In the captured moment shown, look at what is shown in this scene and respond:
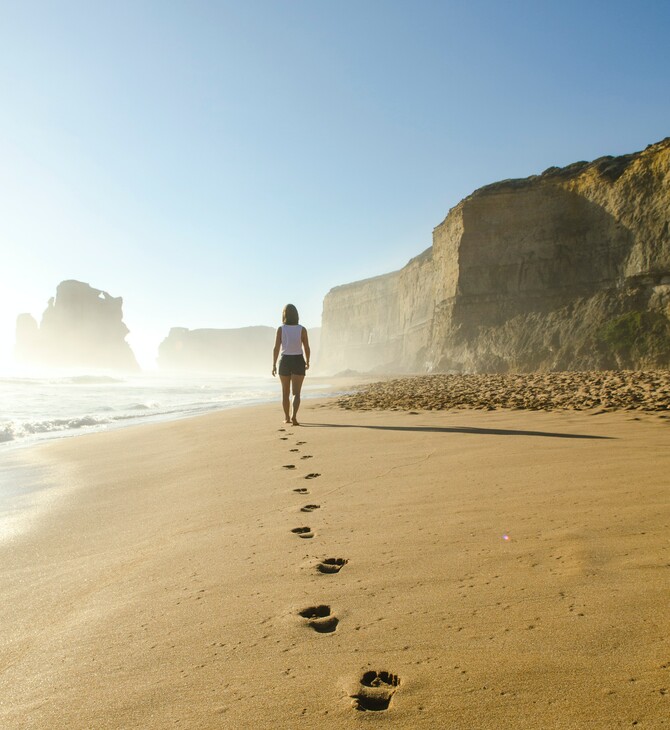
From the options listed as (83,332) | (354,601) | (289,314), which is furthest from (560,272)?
(83,332)

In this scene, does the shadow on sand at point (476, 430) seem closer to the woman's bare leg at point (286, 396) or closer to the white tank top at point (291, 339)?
the woman's bare leg at point (286, 396)

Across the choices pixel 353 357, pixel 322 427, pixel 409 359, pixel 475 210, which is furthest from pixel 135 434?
pixel 353 357

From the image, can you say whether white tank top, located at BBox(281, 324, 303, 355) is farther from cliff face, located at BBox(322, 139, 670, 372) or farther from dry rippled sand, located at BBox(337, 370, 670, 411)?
cliff face, located at BBox(322, 139, 670, 372)

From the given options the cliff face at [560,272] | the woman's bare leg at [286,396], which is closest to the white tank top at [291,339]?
the woman's bare leg at [286,396]

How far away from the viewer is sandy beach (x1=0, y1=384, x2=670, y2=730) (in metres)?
1.18

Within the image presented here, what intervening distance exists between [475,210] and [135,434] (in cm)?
2766

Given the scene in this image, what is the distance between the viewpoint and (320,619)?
160 centimetres

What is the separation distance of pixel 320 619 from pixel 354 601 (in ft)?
0.47

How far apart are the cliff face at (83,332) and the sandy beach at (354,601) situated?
12671 centimetres

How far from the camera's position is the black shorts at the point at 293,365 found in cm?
790

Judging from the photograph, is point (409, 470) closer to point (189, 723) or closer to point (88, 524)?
point (88, 524)

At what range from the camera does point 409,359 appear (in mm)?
53625

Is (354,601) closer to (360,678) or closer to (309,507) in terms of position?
(360,678)

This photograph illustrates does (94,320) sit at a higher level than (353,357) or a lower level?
higher
